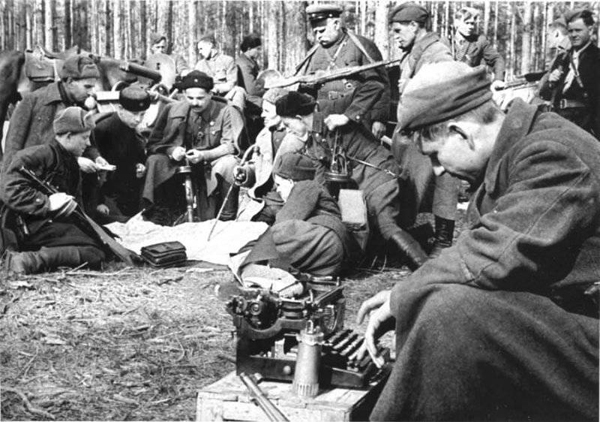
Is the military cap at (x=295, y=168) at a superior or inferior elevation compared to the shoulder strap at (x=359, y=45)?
inferior

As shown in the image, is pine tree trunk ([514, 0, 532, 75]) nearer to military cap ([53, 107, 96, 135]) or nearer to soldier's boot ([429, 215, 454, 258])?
soldier's boot ([429, 215, 454, 258])

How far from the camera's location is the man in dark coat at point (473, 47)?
11750mm

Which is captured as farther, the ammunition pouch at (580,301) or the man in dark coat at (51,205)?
the man in dark coat at (51,205)

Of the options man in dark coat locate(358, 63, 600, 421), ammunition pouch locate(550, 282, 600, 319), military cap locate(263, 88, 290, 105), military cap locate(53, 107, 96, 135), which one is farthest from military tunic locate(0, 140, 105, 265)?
ammunition pouch locate(550, 282, 600, 319)

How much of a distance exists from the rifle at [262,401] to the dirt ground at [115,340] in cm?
82

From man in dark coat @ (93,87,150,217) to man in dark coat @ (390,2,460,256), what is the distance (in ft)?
10.7

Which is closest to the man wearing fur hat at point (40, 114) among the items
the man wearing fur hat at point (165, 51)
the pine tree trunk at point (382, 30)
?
the pine tree trunk at point (382, 30)

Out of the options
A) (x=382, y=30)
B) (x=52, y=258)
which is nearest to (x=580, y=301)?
(x=52, y=258)

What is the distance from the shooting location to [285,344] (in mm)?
3551

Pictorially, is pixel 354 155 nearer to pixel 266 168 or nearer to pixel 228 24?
pixel 266 168

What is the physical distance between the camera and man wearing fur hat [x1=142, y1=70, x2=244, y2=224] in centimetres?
977

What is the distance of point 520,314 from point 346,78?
6.10 m

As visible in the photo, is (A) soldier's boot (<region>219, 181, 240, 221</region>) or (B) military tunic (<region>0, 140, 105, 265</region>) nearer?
(B) military tunic (<region>0, 140, 105, 265</region>)

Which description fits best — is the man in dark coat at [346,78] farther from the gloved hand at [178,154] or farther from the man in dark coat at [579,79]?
the man in dark coat at [579,79]
